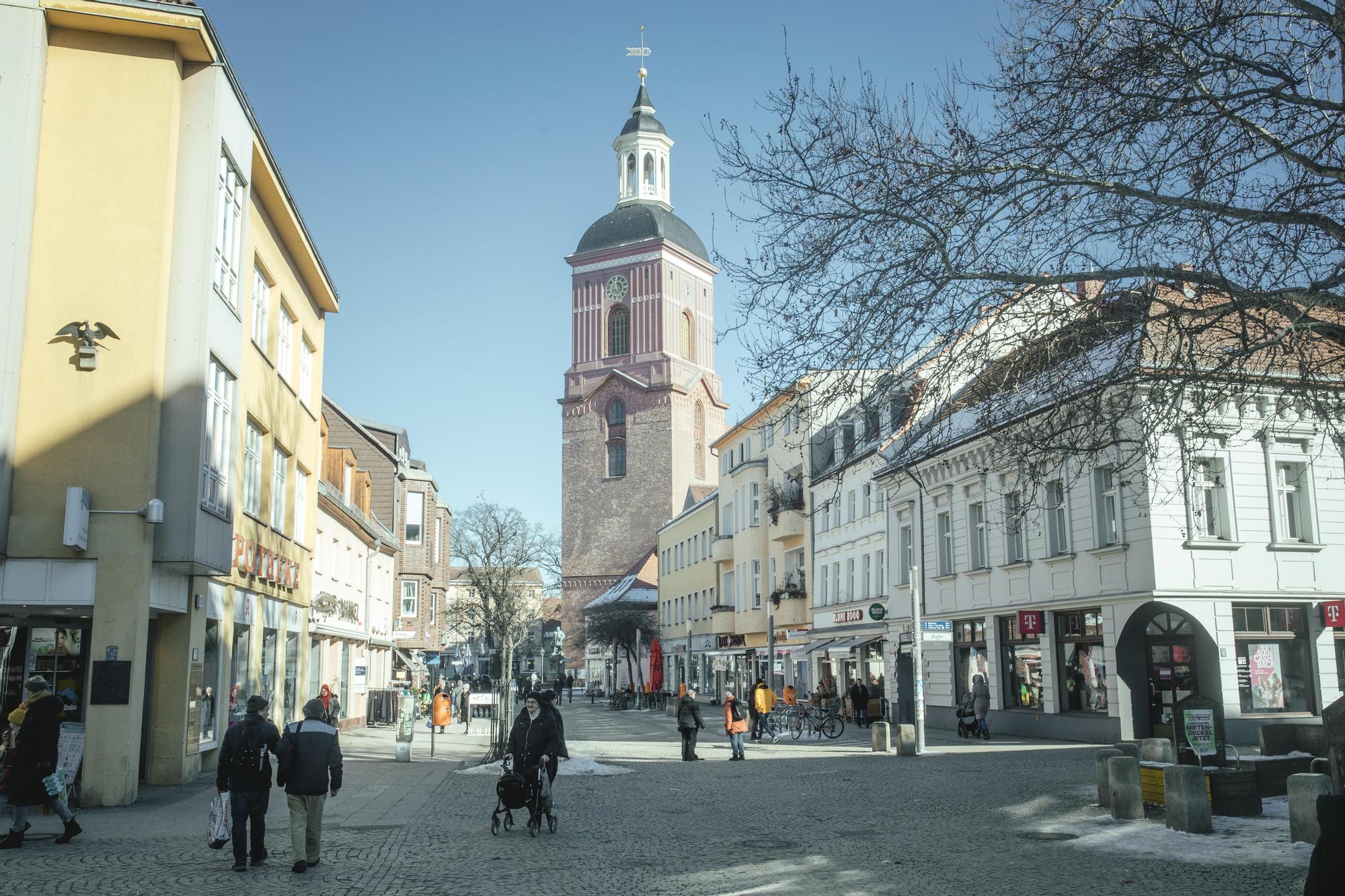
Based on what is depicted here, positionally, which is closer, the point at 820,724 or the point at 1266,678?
the point at 1266,678

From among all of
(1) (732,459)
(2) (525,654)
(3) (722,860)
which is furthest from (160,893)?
(2) (525,654)

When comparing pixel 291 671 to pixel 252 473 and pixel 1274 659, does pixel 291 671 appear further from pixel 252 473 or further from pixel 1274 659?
pixel 1274 659

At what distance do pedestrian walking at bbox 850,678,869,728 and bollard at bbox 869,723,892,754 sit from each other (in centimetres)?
1179

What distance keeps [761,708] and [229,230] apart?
60.6ft

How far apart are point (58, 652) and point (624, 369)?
263 ft

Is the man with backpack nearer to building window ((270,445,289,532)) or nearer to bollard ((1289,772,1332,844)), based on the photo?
bollard ((1289,772,1332,844))

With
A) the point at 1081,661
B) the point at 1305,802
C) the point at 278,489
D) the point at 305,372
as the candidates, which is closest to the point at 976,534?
the point at 1081,661

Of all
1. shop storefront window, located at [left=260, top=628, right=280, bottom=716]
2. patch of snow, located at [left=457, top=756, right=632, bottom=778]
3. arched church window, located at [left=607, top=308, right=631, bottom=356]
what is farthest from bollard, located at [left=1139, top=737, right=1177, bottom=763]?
arched church window, located at [left=607, top=308, right=631, bottom=356]

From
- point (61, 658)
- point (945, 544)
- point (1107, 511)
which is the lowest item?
point (61, 658)

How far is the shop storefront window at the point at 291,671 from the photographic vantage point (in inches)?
1099

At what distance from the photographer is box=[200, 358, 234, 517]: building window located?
19.2m

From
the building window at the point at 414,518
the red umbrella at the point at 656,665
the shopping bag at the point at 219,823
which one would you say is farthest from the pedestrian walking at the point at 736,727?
the building window at the point at 414,518

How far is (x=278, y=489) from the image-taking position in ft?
86.0

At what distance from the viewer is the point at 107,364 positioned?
56.7ft
